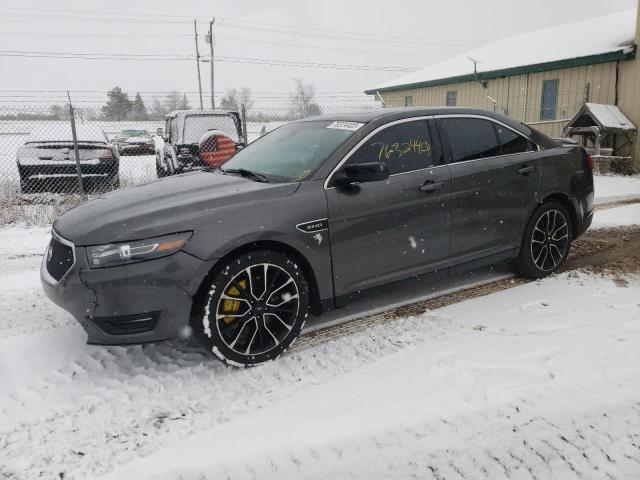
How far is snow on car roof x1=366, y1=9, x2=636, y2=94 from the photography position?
54.1 feet

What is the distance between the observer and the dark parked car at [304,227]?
2.91m

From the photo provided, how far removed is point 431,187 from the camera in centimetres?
384

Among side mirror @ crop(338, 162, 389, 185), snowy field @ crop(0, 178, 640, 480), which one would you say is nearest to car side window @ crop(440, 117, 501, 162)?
side mirror @ crop(338, 162, 389, 185)

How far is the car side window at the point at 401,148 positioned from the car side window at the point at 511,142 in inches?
34.3

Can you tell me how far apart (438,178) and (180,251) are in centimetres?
210

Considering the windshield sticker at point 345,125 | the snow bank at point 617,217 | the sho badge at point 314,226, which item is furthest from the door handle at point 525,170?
the snow bank at point 617,217

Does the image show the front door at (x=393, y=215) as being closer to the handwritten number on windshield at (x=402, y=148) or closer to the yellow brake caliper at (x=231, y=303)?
the handwritten number on windshield at (x=402, y=148)

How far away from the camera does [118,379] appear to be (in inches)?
122

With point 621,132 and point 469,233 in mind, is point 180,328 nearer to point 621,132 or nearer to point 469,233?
point 469,233

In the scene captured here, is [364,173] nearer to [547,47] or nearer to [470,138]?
[470,138]

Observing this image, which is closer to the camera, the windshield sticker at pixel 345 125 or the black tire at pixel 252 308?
the black tire at pixel 252 308

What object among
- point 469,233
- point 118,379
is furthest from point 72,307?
point 469,233

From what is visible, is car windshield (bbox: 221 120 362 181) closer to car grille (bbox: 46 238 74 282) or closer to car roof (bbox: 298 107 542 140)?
car roof (bbox: 298 107 542 140)

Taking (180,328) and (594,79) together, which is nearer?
(180,328)
